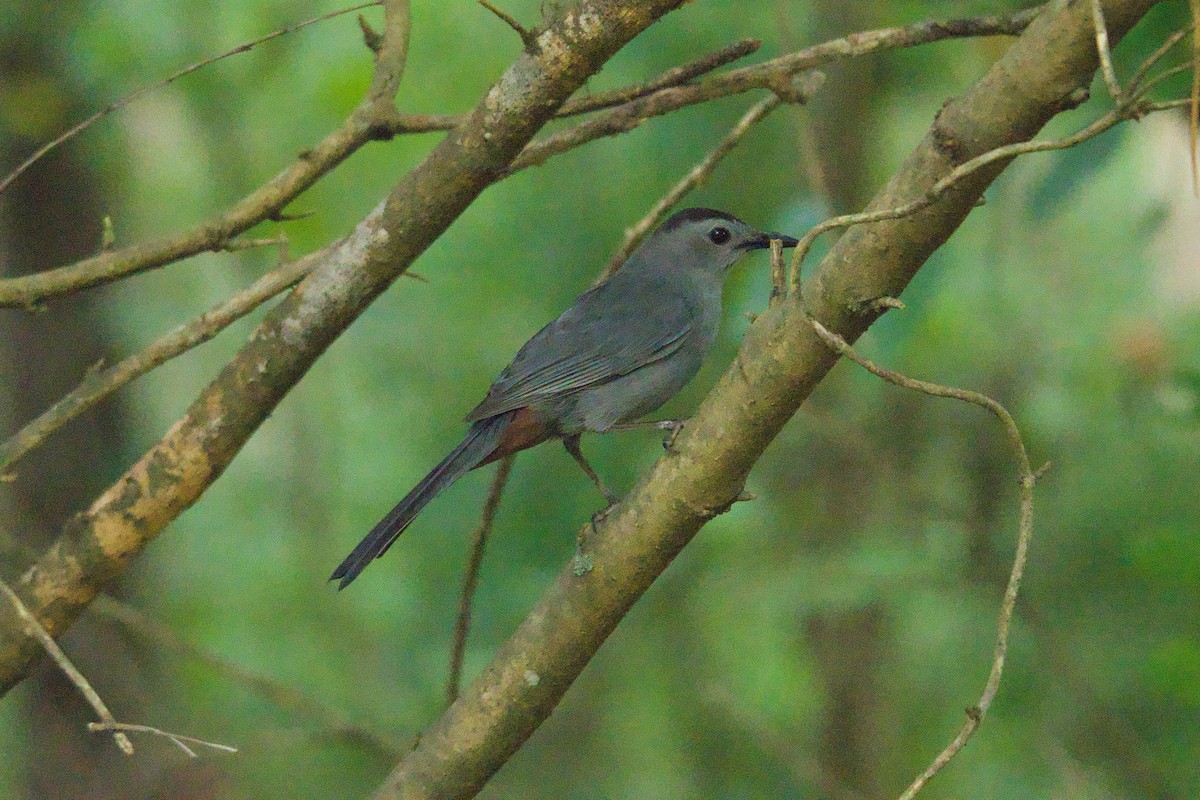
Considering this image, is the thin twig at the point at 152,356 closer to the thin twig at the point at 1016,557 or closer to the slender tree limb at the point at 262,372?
the slender tree limb at the point at 262,372

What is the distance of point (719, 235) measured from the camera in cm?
441

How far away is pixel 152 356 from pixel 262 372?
325mm

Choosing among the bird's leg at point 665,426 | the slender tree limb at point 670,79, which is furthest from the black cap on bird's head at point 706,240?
the slender tree limb at point 670,79

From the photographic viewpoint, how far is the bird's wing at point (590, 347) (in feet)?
12.4

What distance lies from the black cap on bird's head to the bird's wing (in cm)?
35

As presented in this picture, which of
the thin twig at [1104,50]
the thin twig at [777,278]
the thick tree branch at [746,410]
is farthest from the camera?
the thin twig at [777,278]

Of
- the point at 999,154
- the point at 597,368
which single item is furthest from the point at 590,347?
the point at 999,154

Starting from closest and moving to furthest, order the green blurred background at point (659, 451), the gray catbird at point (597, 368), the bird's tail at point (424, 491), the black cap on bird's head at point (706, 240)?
the bird's tail at point (424, 491) → the gray catbird at point (597, 368) → the black cap on bird's head at point (706, 240) → the green blurred background at point (659, 451)

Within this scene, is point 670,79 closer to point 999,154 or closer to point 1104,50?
point 999,154

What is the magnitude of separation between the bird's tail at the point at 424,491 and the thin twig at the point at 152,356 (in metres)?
0.67

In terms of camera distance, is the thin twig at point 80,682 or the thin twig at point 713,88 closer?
the thin twig at point 80,682

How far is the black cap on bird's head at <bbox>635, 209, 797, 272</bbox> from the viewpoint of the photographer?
438 cm

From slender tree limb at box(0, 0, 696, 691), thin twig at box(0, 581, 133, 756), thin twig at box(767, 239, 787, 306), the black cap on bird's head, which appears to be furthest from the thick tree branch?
the black cap on bird's head

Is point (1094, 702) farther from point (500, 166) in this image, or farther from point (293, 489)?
point (293, 489)
